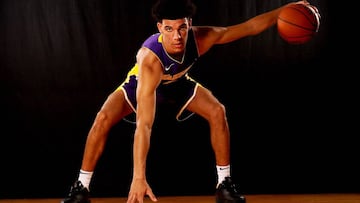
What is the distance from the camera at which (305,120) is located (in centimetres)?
407

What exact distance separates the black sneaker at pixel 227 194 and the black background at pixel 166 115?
2.10 feet

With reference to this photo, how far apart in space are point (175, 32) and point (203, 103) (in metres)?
0.50

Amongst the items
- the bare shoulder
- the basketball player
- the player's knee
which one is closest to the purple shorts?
the basketball player

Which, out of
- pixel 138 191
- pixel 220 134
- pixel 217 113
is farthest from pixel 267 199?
pixel 138 191

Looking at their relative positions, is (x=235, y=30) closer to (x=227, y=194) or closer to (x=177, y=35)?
(x=177, y=35)

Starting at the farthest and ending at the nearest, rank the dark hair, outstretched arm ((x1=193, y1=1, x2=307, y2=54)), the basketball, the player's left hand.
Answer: outstretched arm ((x1=193, y1=1, x2=307, y2=54)) < the basketball < the dark hair < the player's left hand

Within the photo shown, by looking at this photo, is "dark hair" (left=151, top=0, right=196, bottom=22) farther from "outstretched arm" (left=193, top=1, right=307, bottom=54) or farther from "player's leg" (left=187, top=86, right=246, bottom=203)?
"player's leg" (left=187, top=86, right=246, bottom=203)

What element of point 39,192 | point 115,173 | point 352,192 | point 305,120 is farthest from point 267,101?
point 39,192

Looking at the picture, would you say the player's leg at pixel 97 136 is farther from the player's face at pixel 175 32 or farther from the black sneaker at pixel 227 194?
the black sneaker at pixel 227 194

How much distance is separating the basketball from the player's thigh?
0.56m

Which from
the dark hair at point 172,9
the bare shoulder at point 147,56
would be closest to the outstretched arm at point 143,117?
the bare shoulder at point 147,56

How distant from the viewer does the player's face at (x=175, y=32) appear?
Result: 314 centimetres

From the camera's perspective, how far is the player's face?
314 centimetres

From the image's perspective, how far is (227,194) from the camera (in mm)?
3389
